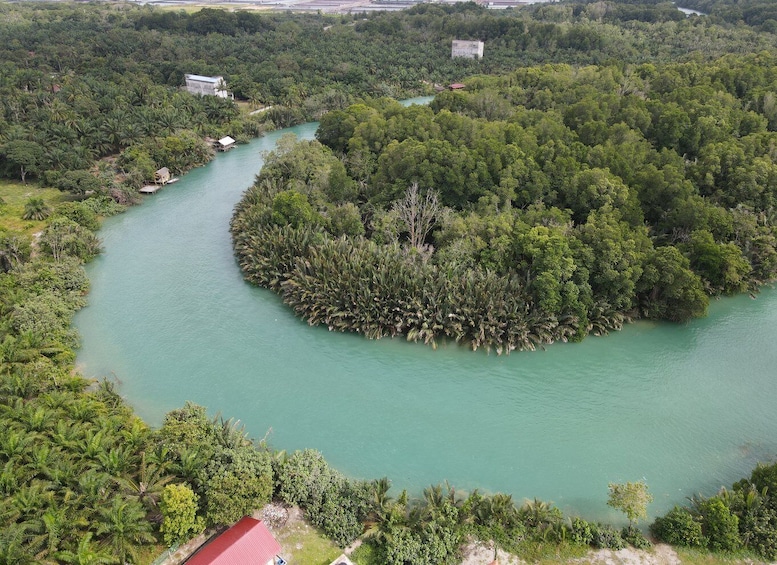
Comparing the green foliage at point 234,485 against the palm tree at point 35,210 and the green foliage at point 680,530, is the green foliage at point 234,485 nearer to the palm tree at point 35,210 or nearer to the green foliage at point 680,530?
the green foliage at point 680,530

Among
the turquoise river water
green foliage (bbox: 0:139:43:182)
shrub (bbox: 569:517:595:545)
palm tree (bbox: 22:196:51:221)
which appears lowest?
the turquoise river water

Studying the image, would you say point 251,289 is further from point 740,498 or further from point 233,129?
point 233,129

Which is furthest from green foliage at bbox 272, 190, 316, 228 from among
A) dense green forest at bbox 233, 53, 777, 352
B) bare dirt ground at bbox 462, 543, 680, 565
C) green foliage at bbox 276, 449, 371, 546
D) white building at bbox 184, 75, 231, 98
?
white building at bbox 184, 75, 231, 98

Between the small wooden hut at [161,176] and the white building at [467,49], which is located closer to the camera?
the small wooden hut at [161,176]

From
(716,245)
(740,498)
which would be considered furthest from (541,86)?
(740,498)

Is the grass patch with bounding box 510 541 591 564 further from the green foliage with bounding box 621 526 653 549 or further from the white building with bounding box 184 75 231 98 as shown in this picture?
the white building with bounding box 184 75 231 98

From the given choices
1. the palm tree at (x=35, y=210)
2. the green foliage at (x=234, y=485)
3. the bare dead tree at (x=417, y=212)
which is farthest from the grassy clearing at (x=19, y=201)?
the green foliage at (x=234, y=485)

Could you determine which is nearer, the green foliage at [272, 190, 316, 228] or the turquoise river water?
the turquoise river water
